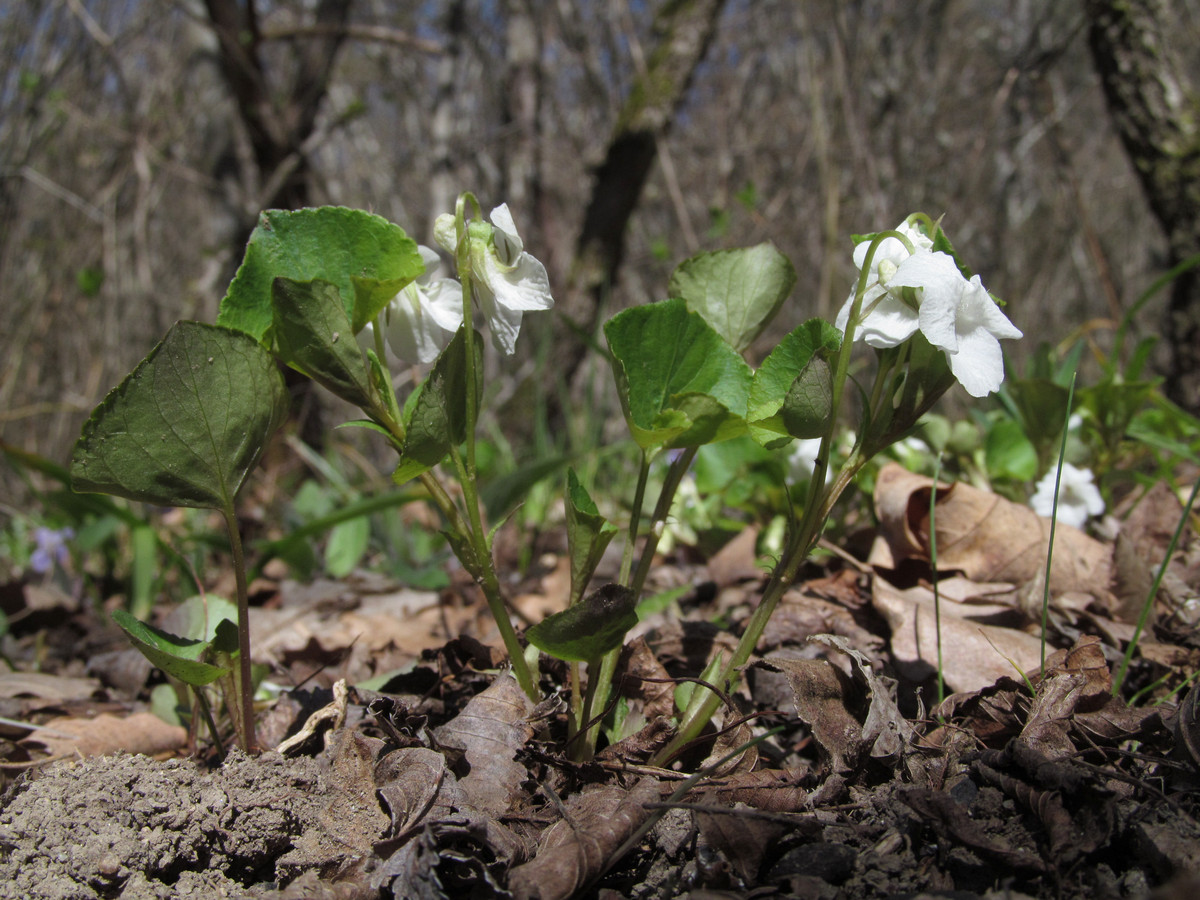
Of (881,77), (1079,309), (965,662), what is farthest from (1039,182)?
(965,662)

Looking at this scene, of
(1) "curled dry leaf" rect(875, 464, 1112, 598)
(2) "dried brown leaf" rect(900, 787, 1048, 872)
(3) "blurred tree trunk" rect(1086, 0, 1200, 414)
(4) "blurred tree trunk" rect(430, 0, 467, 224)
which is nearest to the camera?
(2) "dried brown leaf" rect(900, 787, 1048, 872)

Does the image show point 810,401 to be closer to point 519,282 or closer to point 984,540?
point 519,282

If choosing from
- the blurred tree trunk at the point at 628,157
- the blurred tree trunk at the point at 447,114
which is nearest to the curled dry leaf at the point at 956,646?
the blurred tree trunk at the point at 628,157

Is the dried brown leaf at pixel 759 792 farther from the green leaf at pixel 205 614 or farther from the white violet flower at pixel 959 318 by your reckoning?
the green leaf at pixel 205 614

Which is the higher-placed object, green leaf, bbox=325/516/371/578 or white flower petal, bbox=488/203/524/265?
white flower petal, bbox=488/203/524/265

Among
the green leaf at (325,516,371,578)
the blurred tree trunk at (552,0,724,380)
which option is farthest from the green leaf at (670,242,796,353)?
the blurred tree trunk at (552,0,724,380)

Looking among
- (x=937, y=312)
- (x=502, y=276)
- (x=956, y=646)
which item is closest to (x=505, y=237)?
(x=502, y=276)

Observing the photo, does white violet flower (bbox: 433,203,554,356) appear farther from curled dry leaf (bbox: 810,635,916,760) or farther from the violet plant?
curled dry leaf (bbox: 810,635,916,760)
